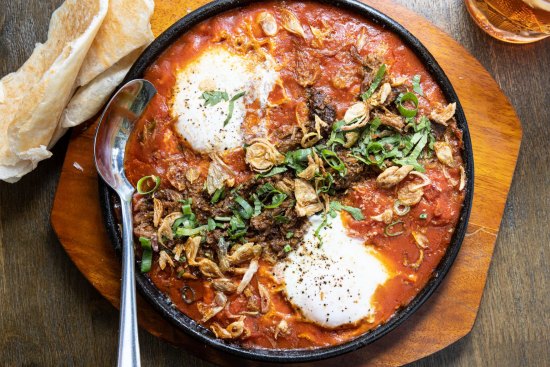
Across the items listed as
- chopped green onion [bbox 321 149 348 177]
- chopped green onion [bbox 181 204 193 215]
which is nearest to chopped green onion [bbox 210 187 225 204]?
chopped green onion [bbox 181 204 193 215]

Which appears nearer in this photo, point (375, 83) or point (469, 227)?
point (375, 83)

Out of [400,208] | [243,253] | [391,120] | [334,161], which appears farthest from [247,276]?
[391,120]

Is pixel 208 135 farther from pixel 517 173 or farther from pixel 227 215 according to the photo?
pixel 517 173

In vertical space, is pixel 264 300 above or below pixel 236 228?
below

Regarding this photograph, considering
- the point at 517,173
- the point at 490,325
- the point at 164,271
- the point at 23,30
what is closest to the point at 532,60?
the point at 517,173

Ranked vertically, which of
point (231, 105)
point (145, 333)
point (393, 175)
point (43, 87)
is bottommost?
point (145, 333)

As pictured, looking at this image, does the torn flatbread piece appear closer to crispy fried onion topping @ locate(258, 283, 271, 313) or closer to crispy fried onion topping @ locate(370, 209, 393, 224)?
crispy fried onion topping @ locate(258, 283, 271, 313)

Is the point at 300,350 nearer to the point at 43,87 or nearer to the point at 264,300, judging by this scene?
the point at 264,300
